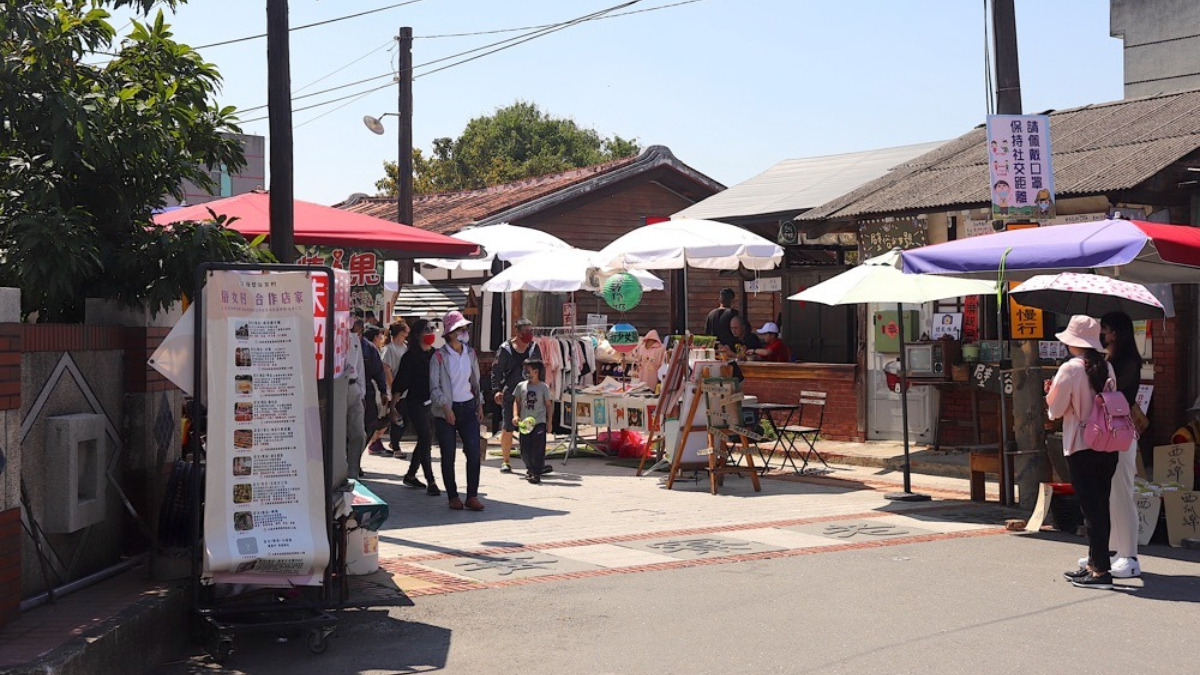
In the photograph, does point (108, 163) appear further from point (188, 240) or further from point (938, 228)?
point (938, 228)

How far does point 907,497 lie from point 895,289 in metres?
2.19

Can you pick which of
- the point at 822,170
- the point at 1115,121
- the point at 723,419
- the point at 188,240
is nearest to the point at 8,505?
the point at 188,240

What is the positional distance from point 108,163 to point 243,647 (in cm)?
306

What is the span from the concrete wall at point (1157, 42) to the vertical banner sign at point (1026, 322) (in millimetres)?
11548

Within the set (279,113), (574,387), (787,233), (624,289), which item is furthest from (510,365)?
(279,113)

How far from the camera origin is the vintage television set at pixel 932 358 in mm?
16281

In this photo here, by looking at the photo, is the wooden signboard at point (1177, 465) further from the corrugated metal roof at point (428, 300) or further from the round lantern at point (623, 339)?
the corrugated metal roof at point (428, 300)

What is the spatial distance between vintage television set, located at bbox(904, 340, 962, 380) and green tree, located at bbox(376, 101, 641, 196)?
42771mm

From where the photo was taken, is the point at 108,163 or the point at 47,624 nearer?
the point at 47,624

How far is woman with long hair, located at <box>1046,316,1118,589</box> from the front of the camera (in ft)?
30.6

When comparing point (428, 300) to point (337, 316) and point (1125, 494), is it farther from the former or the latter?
point (1125, 494)

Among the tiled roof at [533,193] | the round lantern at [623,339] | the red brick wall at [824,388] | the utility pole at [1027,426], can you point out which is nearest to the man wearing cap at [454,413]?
the utility pole at [1027,426]

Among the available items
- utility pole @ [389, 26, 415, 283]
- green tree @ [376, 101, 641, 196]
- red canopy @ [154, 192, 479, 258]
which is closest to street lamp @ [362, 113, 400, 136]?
utility pole @ [389, 26, 415, 283]

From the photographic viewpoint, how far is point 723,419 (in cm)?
1457
